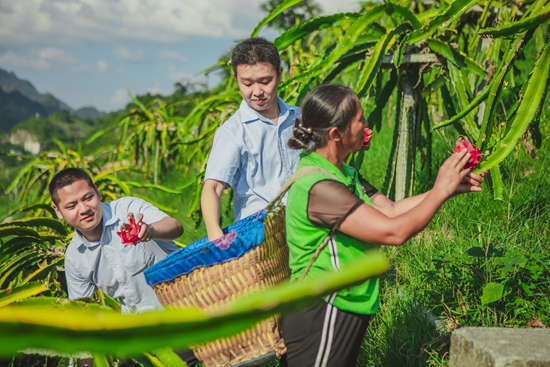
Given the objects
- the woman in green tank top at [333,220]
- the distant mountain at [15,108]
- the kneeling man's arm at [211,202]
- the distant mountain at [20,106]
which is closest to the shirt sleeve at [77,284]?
the kneeling man's arm at [211,202]

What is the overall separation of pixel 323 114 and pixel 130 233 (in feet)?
3.13

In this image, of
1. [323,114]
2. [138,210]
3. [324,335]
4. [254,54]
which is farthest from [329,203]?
[138,210]

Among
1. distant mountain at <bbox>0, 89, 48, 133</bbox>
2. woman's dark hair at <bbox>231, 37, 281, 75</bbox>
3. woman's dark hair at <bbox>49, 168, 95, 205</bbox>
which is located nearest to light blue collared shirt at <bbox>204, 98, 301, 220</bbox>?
woman's dark hair at <bbox>231, 37, 281, 75</bbox>

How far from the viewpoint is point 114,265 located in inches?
101

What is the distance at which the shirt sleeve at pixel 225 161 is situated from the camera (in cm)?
241

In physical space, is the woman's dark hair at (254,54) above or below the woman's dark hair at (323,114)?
above

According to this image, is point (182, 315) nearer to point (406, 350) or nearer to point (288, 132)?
point (288, 132)

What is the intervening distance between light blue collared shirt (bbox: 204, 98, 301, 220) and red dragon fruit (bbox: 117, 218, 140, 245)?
1.28ft

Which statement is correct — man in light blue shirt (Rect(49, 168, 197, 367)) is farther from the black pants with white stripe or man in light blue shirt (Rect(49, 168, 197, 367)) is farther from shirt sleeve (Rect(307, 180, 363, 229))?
shirt sleeve (Rect(307, 180, 363, 229))

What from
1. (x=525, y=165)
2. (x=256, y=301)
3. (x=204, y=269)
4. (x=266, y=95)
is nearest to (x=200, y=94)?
(x=525, y=165)

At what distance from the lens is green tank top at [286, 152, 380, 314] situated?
5.66 feet

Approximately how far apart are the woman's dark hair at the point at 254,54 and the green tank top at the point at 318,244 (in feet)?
2.74

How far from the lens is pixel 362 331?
72.7 inches

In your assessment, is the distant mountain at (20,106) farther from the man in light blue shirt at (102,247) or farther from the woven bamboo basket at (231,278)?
the woven bamboo basket at (231,278)
